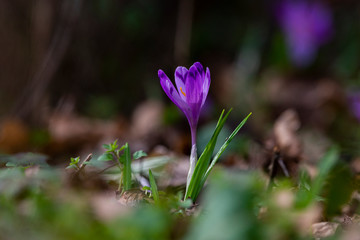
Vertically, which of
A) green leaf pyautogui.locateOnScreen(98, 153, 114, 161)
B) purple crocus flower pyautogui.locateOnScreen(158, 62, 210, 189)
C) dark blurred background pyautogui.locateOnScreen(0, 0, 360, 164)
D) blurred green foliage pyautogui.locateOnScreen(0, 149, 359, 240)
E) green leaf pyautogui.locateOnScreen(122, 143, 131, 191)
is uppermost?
purple crocus flower pyautogui.locateOnScreen(158, 62, 210, 189)

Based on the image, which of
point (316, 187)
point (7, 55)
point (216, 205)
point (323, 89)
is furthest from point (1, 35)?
point (216, 205)

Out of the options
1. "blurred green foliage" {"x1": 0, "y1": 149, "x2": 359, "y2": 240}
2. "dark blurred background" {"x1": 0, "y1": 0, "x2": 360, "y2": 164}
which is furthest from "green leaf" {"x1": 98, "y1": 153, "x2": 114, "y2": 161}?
"dark blurred background" {"x1": 0, "y1": 0, "x2": 360, "y2": 164}

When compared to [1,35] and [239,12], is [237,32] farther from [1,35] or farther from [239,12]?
[1,35]

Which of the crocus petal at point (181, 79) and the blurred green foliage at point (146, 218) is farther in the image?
the crocus petal at point (181, 79)

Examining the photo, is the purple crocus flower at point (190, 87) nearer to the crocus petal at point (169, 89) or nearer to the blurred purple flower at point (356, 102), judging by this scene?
the crocus petal at point (169, 89)

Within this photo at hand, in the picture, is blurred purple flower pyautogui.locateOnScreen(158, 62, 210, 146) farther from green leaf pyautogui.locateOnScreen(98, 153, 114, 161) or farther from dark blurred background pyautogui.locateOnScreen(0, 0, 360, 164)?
dark blurred background pyautogui.locateOnScreen(0, 0, 360, 164)

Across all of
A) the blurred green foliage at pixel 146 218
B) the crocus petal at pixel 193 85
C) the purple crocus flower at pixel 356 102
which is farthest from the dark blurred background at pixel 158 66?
the blurred green foliage at pixel 146 218
